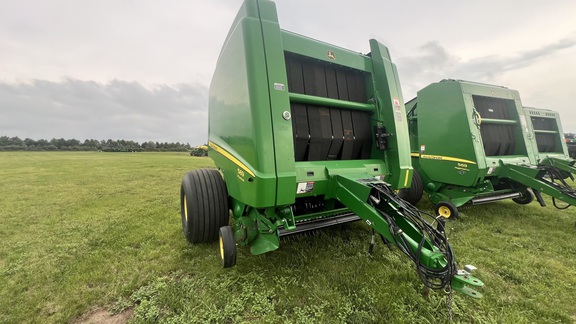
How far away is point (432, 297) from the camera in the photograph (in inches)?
79.2

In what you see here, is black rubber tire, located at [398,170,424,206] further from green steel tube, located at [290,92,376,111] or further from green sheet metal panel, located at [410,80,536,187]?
green steel tube, located at [290,92,376,111]

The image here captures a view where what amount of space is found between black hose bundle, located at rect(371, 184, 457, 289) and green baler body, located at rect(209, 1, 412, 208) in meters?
0.61

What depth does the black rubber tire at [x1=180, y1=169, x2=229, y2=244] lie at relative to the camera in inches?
117

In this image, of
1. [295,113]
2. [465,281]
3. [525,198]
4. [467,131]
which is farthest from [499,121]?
[465,281]

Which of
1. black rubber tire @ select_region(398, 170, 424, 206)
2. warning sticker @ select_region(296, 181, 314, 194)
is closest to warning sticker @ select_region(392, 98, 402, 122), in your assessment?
warning sticker @ select_region(296, 181, 314, 194)

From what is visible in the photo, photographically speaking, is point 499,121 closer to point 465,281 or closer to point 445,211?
point 445,211

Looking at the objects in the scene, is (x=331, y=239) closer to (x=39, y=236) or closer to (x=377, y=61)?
(x=377, y=61)

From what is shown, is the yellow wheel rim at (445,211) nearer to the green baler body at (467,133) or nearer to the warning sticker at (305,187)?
the green baler body at (467,133)

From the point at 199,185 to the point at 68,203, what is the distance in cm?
479

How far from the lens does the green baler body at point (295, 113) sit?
6.84 feet

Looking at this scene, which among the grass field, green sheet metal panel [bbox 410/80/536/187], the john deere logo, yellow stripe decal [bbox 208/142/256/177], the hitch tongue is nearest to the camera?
the hitch tongue

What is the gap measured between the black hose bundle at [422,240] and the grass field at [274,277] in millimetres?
472

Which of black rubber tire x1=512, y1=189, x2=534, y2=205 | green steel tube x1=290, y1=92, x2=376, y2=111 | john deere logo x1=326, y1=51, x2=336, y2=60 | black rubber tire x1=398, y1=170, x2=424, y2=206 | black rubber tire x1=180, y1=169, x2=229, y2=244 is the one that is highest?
john deere logo x1=326, y1=51, x2=336, y2=60

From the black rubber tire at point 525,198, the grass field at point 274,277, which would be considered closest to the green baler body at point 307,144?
the grass field at point 274,277
